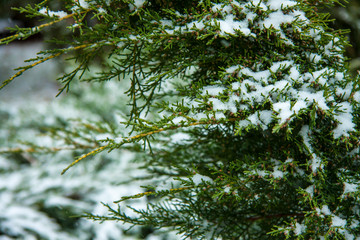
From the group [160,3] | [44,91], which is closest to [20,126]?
[44,91]

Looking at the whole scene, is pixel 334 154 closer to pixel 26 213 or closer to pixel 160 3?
pixel 160 3

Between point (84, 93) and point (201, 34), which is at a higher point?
point (84, 93)

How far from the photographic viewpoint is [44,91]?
7.11 m

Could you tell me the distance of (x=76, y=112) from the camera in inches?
188

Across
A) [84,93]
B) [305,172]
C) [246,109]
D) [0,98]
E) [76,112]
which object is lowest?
[305,172]

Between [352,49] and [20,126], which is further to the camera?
[20,126]

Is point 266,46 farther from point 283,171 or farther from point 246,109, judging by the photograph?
point 283,171

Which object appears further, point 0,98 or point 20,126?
point 0,98

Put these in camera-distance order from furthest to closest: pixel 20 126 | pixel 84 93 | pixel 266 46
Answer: pixel 84 93 → pixel 20 126 → pixel 266 46

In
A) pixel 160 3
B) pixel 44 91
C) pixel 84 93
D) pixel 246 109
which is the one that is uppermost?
pixel 44 91

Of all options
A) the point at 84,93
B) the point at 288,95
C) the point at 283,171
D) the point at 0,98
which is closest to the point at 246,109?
the point at 288,95

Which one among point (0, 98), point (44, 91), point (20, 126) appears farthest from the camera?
point (44, 91)

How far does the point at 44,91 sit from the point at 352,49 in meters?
6.89

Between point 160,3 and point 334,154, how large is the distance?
0.95 metres
